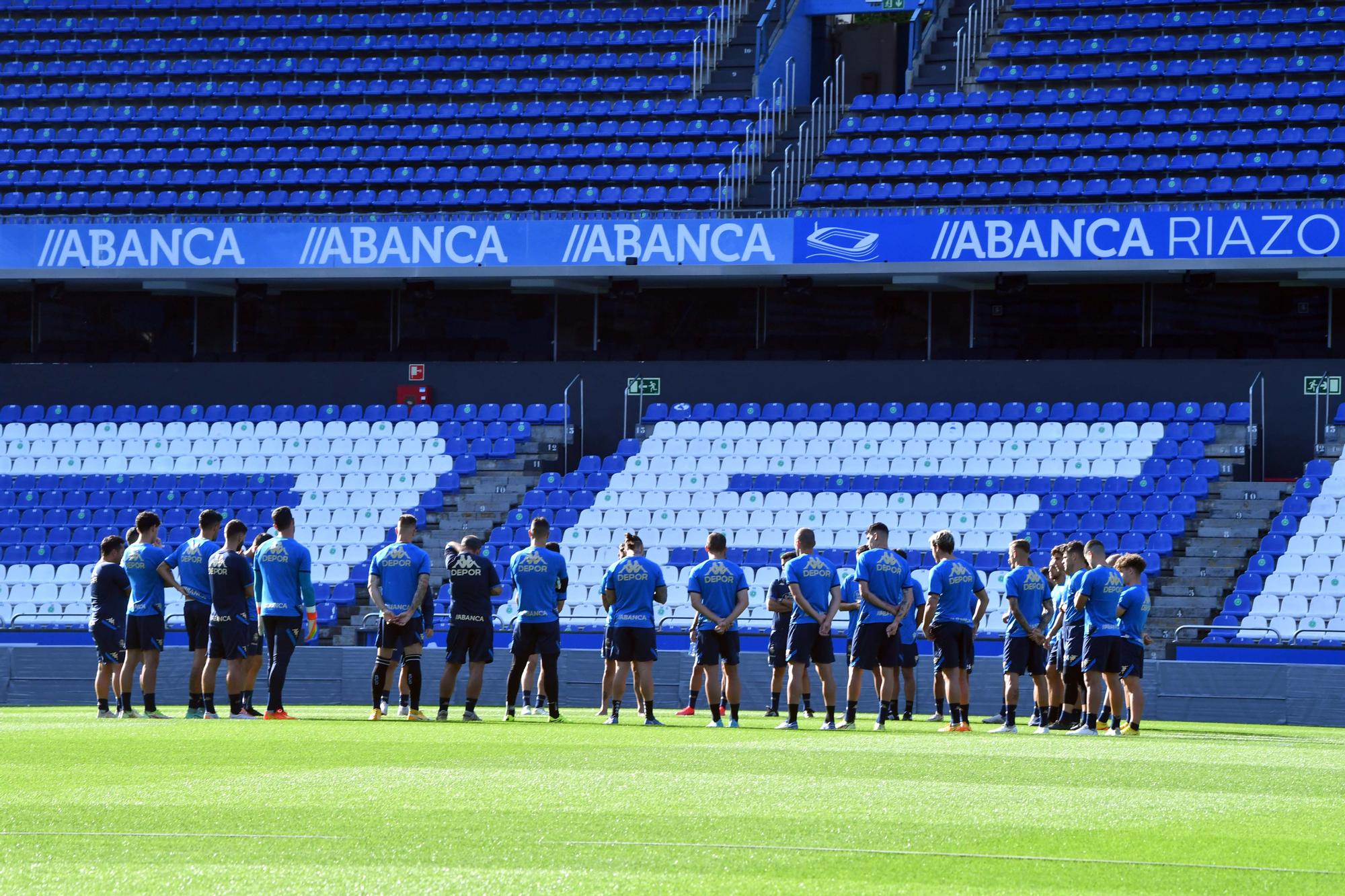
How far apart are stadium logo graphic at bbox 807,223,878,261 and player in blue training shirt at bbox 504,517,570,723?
12.2 metres

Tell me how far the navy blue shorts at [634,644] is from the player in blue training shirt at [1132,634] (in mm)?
3871

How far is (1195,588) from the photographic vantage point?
22719 mm

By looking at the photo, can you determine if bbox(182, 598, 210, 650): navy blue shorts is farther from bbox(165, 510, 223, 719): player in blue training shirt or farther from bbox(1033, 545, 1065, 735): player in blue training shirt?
bbox(1033, 545, 1065, 735): player in blue training shirt

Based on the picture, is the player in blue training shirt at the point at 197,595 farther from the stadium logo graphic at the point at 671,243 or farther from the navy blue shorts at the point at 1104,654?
the stadium logo graphic at the point at 671,243

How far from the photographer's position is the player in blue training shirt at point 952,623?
15469 mm

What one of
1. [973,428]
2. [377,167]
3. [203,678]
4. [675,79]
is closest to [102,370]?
[377,167]

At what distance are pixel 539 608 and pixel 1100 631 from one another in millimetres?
4626

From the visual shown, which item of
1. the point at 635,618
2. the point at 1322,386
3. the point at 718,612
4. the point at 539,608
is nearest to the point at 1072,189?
the point at 1322,386

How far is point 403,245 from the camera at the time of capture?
2841 centimetres

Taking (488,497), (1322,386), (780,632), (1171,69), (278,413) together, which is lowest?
(780,632)

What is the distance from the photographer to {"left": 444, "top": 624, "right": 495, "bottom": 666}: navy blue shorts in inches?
622

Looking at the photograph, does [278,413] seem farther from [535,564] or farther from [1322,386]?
[1322,386]

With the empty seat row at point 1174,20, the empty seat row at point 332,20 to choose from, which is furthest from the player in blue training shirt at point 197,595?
the empty seat row at point 1174,20

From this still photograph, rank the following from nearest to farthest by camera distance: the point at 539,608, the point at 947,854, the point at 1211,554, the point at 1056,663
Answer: the point at 947,854 < the point at 539,608 < the point at 1056,663 < the point at 1211,554
